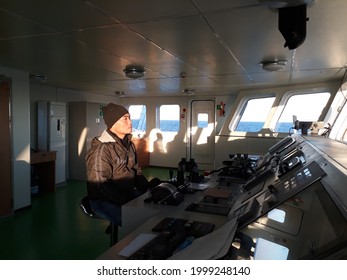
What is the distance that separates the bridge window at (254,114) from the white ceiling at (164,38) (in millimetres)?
1848

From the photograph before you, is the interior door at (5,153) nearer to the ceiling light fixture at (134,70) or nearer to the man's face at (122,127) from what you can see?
the ceiling light fixture at (134,70)

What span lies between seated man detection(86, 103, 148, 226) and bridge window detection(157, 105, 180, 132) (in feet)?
18.2

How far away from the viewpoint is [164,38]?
2480mm

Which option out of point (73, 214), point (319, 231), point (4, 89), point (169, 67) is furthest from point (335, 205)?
point (4, 89)

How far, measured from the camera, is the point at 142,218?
1719 millimetres

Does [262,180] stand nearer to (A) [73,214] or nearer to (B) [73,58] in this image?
(B) [73,58]

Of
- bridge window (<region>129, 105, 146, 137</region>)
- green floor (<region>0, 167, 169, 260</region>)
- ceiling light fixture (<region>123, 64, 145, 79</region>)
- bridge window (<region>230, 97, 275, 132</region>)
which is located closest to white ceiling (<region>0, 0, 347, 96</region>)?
ceiling light fixture (<region>123, 64, 145, 79</region>)

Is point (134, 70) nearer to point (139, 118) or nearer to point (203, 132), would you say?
point (203, 132)

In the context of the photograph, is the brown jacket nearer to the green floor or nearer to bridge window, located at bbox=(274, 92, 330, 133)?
the green floor

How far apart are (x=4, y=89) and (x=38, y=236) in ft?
7.12

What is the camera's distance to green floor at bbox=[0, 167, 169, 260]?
2.79 metres

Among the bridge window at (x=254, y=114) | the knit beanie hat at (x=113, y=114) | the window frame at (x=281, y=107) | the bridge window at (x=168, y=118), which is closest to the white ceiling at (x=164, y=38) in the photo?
the knit beanie hat at (x=113, y=114)

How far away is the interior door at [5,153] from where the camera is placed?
3803 millimetres

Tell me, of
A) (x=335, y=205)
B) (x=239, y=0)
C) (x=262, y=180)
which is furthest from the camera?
(x=262, y=180)
